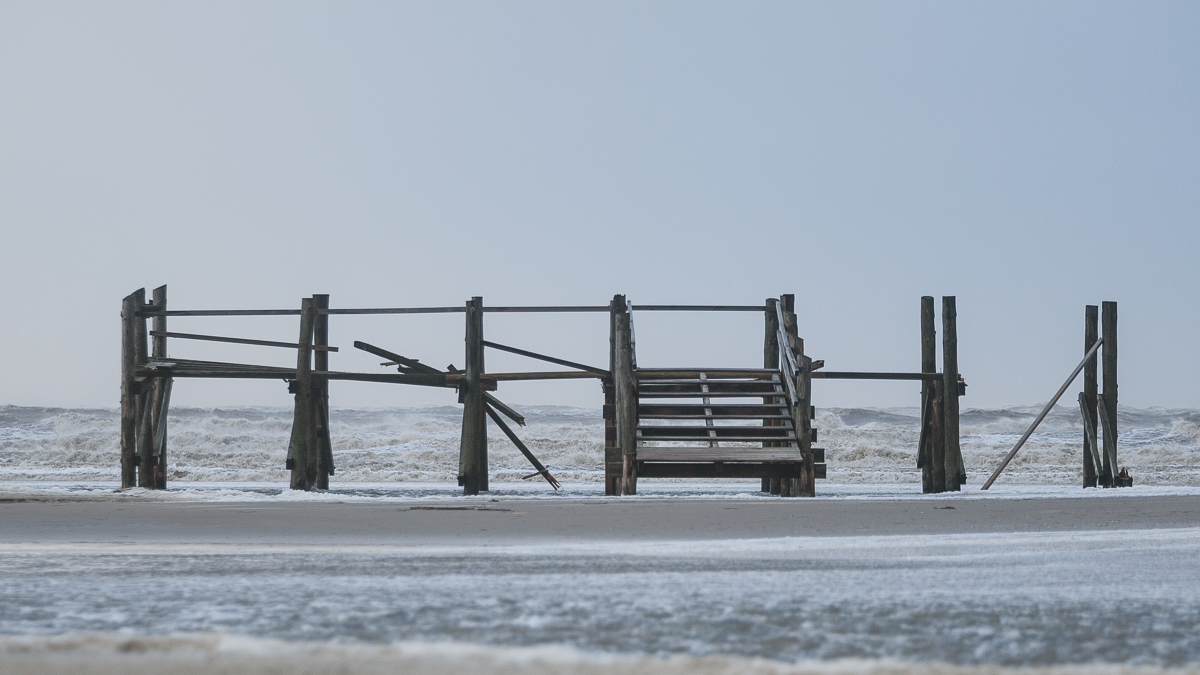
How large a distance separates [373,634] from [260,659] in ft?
0.62

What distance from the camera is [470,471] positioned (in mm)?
10336

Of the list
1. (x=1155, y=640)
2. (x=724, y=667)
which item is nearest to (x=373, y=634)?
(x=724, y=667)

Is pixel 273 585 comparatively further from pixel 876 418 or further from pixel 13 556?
pixel 876 418

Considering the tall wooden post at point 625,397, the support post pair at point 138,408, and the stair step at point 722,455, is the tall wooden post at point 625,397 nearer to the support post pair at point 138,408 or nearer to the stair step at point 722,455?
the stair step at point 722,455

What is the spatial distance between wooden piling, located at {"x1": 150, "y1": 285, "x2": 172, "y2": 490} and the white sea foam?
9.06 ft

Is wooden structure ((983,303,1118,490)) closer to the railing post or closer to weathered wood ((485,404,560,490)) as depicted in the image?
the railing post

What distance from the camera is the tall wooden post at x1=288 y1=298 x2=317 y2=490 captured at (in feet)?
34.7

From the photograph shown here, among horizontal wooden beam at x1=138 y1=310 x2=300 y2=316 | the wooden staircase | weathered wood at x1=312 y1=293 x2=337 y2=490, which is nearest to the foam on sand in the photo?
the wooden staircase

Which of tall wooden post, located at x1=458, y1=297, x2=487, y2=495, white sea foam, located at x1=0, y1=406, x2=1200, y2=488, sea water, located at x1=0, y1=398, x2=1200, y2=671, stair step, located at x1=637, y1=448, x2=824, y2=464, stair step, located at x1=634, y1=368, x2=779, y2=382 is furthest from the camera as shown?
white sea foam, located at x1=0, y1=406, x2=1200, y2=488

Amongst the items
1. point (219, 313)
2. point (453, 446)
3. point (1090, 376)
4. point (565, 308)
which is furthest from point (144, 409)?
point (453, 446)

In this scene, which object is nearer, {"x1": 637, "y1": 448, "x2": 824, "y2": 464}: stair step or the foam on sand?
the foam on sand

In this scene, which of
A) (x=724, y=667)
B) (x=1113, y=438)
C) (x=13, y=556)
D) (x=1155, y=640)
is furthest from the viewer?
(x=1113, y=438)

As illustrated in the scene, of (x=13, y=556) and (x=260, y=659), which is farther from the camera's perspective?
(x=13, y=556)

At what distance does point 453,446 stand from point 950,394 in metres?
14.6
